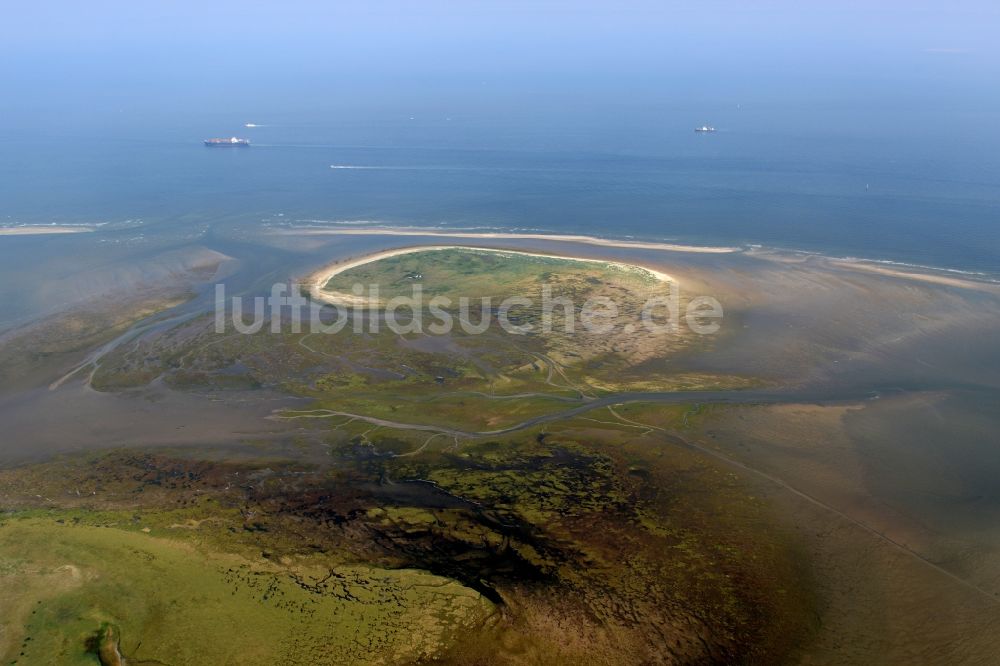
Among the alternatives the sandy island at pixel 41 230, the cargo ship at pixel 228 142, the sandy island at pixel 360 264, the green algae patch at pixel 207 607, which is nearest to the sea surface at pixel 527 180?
the sandy island at pixel 41 230

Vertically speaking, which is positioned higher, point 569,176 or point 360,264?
point 569,176

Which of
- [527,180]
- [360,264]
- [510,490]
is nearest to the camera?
[510,490]

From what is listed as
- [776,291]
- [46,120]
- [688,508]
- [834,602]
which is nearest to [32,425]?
[688,508]

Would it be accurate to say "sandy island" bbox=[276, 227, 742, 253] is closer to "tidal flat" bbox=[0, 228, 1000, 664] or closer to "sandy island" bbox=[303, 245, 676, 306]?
"sandy island" bbox=[303, 245, 676, 306]

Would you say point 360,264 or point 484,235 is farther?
point 484,235

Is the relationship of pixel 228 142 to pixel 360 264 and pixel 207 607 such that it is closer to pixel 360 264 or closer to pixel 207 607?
pixel 360 264

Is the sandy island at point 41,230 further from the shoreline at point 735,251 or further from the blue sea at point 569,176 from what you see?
the shoreline at point 735,251

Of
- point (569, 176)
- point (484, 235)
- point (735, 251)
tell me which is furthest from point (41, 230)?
point (735, 251)
